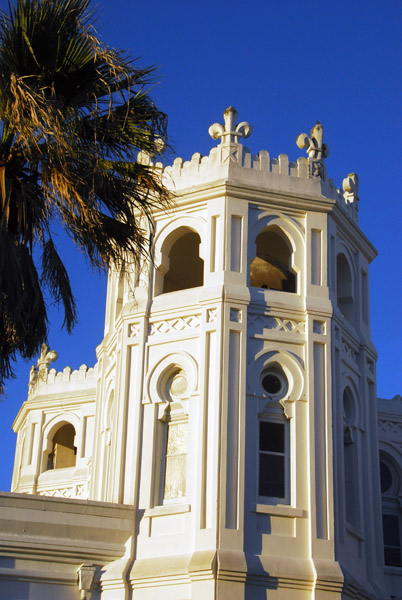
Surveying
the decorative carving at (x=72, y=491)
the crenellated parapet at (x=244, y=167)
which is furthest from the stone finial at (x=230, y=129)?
the decorative carving at (x=72, y=491)

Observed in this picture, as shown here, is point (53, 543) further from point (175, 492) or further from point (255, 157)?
point (255, 157)

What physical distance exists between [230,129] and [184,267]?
453cm

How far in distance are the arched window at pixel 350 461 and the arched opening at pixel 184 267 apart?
5434mm

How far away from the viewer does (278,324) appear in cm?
2012

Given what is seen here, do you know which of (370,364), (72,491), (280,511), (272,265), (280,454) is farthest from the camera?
(72,491)

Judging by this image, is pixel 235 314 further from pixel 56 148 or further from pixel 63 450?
pixel 63 450

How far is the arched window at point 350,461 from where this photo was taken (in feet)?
66.7

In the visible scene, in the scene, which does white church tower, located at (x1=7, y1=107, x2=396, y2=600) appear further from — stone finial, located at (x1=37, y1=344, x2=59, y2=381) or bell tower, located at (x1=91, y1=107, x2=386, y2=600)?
stone finial, located at (x1=37, y1=344, x2=59, y2=381)

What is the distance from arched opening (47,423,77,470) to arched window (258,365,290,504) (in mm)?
10878

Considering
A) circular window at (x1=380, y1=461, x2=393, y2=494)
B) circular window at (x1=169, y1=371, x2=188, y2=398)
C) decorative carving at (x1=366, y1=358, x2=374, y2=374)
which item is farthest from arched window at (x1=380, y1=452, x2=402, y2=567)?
circular window at (x1=169, y1=371, x2=188, y2=398)

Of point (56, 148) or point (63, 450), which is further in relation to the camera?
point (63, 450)

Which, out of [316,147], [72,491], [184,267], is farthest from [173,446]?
[72,491]

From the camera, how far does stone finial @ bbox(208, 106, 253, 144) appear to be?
2153 centimetres

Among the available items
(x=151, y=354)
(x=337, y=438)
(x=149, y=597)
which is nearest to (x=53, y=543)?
(x=149, y=597)
